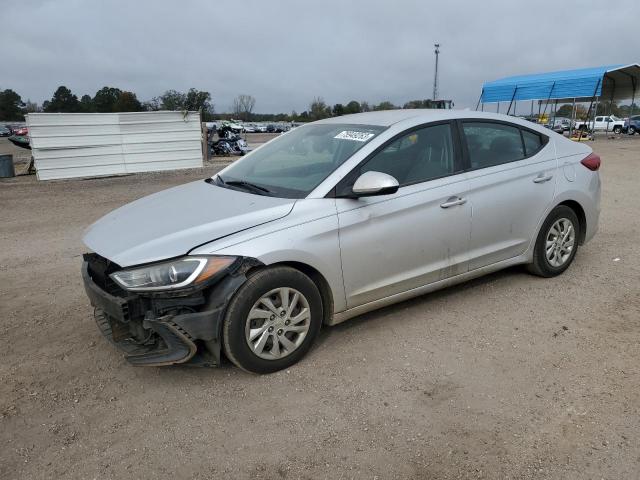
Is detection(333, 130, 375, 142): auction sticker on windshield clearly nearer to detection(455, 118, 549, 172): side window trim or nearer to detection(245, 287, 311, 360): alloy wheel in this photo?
detection(455, 118, 549, 172): side window trim

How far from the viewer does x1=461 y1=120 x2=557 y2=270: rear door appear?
4.14m

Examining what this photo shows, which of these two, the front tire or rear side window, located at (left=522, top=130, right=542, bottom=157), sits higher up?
rear side window, located at (left=522, top=130, right=542, bottom=157)

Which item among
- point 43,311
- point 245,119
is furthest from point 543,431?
point 245,119

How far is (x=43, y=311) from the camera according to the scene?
172 inches

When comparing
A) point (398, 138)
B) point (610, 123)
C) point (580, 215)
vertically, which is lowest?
point (580, 215)

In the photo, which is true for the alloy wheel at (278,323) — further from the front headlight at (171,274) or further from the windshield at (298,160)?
the windshield at (298,160)

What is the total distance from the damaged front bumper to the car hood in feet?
0.66

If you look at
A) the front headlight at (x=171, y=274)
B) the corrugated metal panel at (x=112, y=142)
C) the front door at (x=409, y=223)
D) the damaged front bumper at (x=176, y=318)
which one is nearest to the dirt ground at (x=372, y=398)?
the damaged front bumper at (x=176, y=318)

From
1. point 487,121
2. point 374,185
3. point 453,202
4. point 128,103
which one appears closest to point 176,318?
point 374,185

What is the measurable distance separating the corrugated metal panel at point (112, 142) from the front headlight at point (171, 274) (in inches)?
497

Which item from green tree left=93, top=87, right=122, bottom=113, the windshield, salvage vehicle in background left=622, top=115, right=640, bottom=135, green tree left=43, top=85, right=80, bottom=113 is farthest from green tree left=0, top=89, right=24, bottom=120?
the windshield

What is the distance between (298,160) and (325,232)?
0.97 metres

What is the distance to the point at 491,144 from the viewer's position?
438 cm

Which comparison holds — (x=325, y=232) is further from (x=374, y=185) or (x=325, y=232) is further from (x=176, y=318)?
(x=176, y=318)
